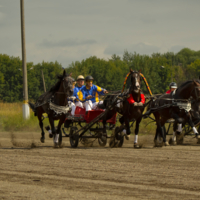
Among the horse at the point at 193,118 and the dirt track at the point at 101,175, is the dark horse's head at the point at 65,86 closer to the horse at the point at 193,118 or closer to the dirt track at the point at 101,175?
the dirt track at the point at 101,175

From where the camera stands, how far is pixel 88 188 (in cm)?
634

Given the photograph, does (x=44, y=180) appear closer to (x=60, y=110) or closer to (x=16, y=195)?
(x=16, y=195)

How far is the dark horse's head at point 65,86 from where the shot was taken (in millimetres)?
11695

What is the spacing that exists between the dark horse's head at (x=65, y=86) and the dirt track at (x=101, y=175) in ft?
6.13

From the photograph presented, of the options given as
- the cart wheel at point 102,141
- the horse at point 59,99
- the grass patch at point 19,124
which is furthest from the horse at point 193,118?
the grass patch at point 19,124

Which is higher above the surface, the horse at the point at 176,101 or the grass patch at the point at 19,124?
the horse at the point at 176,101

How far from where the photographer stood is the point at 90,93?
1278cm

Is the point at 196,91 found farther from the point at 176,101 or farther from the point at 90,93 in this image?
the point at 90,93

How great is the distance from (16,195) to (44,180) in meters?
1.11

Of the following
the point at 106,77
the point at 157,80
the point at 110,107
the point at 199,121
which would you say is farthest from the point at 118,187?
the point at 106,77

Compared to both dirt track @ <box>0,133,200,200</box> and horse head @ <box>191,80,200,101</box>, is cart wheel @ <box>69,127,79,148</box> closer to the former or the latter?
dirt track @ <box>0,133,200,200</box>

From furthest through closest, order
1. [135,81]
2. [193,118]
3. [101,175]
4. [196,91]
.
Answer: [193,118] → [196,91] → [135,81] → [101,175]

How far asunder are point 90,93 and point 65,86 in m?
1.18

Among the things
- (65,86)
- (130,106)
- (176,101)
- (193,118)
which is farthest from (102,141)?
(193,118)
